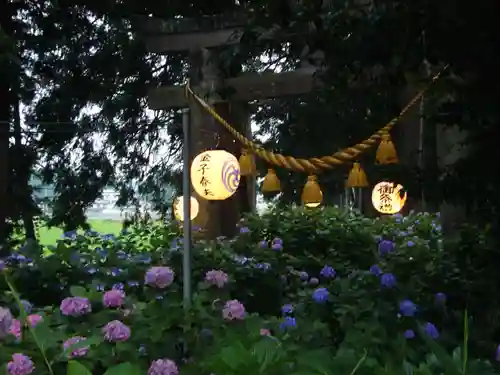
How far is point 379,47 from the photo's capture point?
7.02ft

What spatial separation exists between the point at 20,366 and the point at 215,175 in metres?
3.01

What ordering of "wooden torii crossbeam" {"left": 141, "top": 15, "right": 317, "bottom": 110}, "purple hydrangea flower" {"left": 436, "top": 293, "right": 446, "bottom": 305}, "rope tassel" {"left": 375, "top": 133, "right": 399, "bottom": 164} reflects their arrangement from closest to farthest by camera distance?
"purple hydrangea flower" {"left": 436, "top": 293, "right": 446, "bottom": 305} → "rope tassel" {"left": 375, "top": 133, "right": 399, "bottom": 164} → "wooden torii crossbeam" {"left": 141, "top": 15, "right": 317, "bottom": 110}

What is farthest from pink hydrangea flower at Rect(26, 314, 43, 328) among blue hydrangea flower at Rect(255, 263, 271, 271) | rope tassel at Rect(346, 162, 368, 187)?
rope tassel at Rect(346, 162, 368, 187)

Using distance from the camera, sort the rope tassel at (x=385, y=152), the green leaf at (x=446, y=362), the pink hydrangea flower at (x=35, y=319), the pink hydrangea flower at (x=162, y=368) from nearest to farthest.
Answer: the green leaf at (x=446, y=362) → the pink hydrangea flower at (x=162, y=368) → the pink hydrangea flower at (x=35, y=319) → the rope tassel at (x=385, y=152)

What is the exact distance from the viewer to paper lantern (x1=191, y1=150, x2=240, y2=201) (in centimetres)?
411

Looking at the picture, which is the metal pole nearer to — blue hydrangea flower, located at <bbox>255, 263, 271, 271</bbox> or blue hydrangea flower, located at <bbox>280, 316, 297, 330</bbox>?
blue hydrangea flower, located at <bbox>280, 316, 297, 330</bbox>

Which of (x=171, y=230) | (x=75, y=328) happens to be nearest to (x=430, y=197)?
(x=75, y=328)

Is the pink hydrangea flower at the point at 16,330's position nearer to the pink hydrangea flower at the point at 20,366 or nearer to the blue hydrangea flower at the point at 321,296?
the pink hydrangea flower at the point at 20,366

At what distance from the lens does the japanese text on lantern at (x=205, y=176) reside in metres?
4.12

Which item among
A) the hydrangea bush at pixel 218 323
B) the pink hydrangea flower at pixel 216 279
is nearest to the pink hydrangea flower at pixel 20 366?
the hydrangea bush at pixel 218 323

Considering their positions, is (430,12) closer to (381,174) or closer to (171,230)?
(381,174)

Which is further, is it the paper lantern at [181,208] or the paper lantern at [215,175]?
the paper lantern at [181,208]

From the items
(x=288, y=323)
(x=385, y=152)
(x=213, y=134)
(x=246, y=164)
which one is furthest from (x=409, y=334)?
(x=213, y=134)

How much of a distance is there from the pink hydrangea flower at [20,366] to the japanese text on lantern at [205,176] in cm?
298
